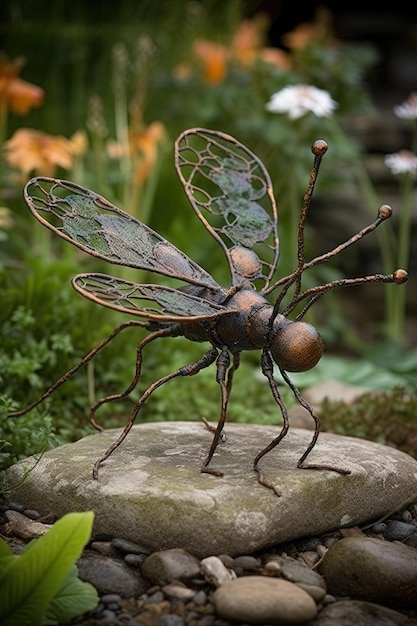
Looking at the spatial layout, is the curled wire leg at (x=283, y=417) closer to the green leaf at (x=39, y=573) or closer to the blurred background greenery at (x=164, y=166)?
the green leaf at (x=39, y=573)

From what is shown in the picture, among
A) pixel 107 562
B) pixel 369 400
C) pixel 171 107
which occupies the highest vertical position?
pixel 171 107

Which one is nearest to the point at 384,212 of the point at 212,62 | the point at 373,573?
the point at 373,573

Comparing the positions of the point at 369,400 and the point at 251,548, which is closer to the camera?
the point at 251,548

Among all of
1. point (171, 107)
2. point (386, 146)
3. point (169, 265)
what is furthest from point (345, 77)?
point (169, 265)

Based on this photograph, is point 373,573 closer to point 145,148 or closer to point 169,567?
point 169,567

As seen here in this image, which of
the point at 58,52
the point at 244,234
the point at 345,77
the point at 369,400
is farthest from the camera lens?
the point at 58,52

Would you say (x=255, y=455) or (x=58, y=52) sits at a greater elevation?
(x=58, y=52)

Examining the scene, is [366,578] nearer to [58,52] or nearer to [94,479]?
[94,479]
